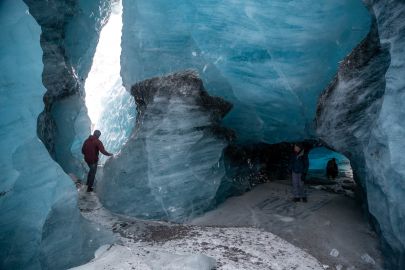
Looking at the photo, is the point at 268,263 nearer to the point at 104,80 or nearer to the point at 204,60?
the point at 204,60

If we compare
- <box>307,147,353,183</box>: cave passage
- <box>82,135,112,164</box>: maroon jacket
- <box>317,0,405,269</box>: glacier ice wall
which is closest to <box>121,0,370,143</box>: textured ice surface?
<box>317,0,405,269</box>: glacier ice wall

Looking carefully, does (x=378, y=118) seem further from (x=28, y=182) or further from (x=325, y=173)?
(x=325, y=173)

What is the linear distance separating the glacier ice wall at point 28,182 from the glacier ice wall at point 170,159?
122 cm

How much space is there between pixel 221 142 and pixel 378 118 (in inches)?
121

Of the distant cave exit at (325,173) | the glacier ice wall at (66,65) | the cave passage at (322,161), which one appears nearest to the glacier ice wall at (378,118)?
the distant cave exit at (325,173)

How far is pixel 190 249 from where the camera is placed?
4.56 m

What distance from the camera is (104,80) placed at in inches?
795

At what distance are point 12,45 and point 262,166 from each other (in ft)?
20.3

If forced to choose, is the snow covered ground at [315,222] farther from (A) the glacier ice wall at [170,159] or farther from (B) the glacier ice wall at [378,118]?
(A) the glacier ice wall at [170,159]

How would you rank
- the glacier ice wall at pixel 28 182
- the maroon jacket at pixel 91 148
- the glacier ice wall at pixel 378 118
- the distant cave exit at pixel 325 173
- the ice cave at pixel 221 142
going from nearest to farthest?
the glacier ice wall at pixel 378 118
the ice cave at pixel 221 142
the glacier ice wall at pixel 28 182
the maroon jacket at pixel 91 148
the distant cave exit at pixel 325 173

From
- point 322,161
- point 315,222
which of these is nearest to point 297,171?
point 315,222

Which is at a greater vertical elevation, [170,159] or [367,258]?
[170,159]

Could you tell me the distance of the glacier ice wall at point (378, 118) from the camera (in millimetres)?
4082

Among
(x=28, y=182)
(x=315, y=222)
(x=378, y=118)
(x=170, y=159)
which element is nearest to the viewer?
(x=378, y=118)
